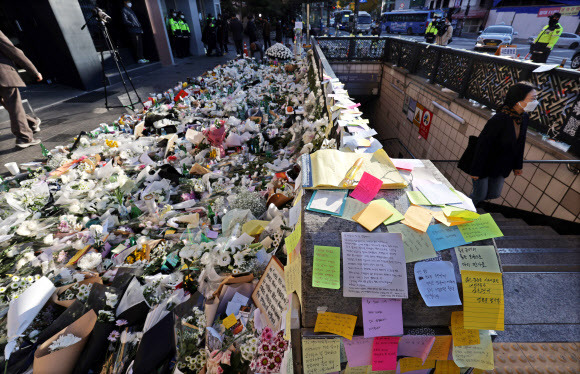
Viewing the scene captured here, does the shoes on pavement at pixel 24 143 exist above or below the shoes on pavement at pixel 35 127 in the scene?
below

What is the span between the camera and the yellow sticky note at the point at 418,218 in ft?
3.92

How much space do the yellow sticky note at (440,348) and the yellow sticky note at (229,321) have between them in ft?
3.75

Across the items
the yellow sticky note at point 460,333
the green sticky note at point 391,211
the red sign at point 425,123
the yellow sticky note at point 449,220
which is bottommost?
the red sign at point 425,123

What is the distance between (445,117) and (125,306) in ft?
21.0

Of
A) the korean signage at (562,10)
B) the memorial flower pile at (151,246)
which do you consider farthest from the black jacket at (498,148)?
the korean signage at (562,10)

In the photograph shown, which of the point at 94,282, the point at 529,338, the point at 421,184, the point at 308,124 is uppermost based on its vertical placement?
the point at 421,184

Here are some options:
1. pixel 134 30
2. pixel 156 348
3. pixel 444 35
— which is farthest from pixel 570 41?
pixel 156 348

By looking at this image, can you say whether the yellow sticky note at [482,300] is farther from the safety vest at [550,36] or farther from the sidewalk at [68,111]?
the safety vest at [550,36]

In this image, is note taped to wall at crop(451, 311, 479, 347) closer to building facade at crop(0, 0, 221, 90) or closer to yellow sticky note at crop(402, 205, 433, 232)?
yellow sticky note at crop(402, 205, 433, 232)

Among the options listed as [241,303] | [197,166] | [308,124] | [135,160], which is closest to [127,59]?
[135,160]

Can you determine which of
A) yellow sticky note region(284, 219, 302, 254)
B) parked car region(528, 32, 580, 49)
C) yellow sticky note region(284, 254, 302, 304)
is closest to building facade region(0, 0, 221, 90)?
yellow sticky note region(284, 219, 302, 254)

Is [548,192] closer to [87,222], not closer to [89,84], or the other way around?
[87,222]

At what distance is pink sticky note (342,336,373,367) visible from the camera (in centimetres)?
118

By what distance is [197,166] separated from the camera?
3.95 metres
